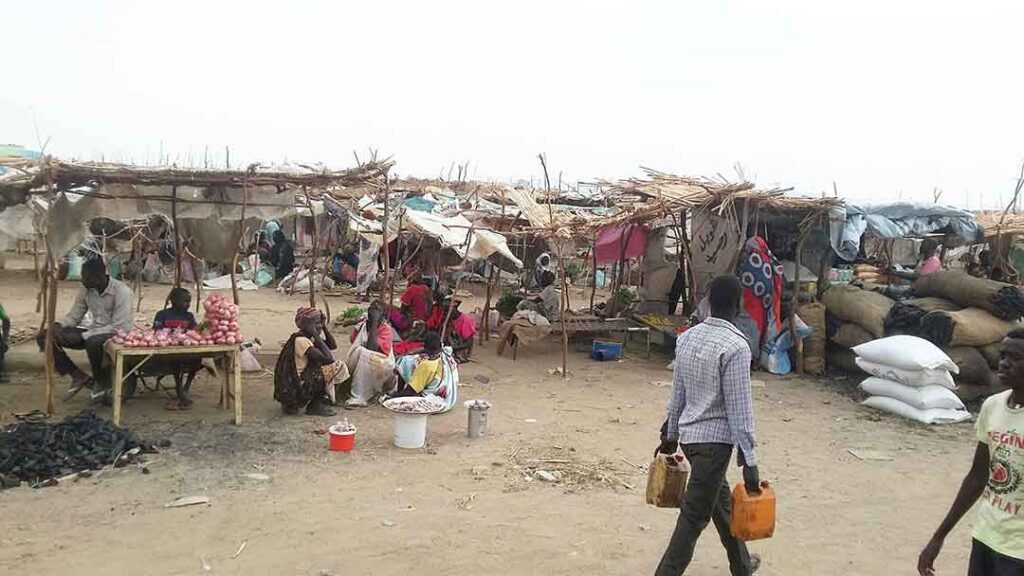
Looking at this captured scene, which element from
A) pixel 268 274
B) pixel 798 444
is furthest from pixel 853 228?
pixel 268 274

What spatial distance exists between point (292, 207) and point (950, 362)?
682 centimetres

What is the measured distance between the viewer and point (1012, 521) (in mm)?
2373

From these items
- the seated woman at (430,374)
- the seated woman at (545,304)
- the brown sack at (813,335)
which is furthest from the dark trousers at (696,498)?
the seated woman at (545,304)

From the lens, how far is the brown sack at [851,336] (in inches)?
353

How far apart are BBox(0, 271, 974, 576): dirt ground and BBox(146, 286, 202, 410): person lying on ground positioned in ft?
0.63

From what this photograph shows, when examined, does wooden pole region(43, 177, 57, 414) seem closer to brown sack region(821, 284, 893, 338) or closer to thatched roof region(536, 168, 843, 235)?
thatched roof region(536, 168, 843, 235)

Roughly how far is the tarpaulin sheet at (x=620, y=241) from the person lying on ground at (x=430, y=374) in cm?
534

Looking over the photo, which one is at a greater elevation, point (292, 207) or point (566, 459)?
point (292, 207)

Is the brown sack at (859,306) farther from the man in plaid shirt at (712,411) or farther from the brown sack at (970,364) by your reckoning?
the man in plaid shirt at (712,411)

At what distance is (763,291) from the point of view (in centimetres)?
945

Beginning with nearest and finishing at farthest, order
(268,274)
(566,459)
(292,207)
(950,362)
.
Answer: (566,459) → (950,362) → (292,207) → (268,274)

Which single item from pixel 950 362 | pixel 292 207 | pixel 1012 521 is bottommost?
pixel 950 362

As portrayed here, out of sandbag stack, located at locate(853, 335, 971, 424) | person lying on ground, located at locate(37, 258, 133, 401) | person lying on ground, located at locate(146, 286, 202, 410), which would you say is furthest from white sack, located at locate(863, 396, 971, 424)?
person lying on ground, located at locate(37, 258, 133, 401)

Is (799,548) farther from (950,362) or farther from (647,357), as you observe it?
(647,357)
